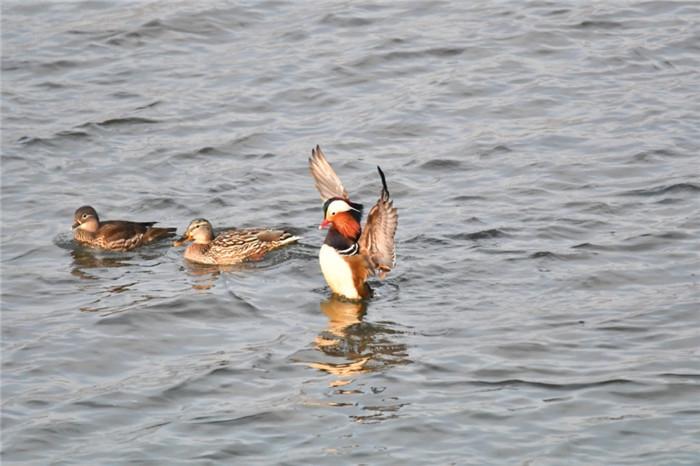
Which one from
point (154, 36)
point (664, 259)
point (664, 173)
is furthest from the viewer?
point (154, 36)

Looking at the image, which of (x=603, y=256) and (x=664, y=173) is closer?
(x=603, y=256)

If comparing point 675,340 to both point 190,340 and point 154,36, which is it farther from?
point 154,36

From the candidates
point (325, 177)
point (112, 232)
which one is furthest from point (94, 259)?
point (325, 177)

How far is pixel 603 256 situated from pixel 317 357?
355 centimetres

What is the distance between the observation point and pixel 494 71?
64.1 ft

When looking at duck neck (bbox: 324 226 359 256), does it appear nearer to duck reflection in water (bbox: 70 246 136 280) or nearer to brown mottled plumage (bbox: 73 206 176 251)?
brown mottled plumage (bbox: 73 206 176 251)

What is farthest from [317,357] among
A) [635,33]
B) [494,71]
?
[635,33]

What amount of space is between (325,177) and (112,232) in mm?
2411

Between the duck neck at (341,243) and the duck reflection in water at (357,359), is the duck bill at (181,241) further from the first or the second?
Answer: the duck reflection in water at (357,359)

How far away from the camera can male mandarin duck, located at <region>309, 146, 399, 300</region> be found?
12.7m

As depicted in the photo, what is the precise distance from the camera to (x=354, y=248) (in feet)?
42.9

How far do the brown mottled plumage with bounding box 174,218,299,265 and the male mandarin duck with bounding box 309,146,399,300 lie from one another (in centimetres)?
107

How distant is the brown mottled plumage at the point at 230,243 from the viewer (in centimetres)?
1412

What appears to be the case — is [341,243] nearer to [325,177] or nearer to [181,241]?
[325,177]
